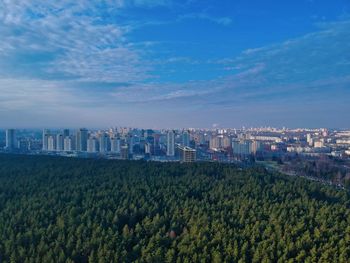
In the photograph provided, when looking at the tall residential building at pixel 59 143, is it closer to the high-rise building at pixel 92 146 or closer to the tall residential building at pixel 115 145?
the high-rise building at pixel 92 146

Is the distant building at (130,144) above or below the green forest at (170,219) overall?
above

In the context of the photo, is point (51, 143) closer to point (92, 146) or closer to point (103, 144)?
point (92, 146)

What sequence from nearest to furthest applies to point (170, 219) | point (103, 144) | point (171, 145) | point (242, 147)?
point (170, 219), point (171, 145), point (242, 147), point (103, 144)

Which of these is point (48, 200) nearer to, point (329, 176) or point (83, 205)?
point (83, 205)

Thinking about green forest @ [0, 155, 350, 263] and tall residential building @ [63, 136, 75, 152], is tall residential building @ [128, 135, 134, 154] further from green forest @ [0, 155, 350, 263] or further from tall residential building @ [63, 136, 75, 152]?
green forest @ [0, 155, 350, 263]

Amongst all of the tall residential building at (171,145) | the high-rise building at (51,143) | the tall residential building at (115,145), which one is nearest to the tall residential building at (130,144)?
the tall residential building at (115,145)

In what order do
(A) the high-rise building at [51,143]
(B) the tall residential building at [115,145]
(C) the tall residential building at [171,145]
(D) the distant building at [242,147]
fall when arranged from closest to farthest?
(C) the tall residential building at [171,145], (D) the distant building at [242,147], (B) the tall residential building at [115,145], (A) the high-rise building at [51,143]


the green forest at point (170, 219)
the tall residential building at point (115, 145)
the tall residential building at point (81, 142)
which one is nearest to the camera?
the green forest at point (170, 219)

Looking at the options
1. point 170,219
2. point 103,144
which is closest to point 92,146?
point 103,144

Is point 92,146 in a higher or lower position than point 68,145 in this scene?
lower

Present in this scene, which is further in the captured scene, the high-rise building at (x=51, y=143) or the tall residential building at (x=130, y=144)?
the high-rise building at (x=51, y=143)
